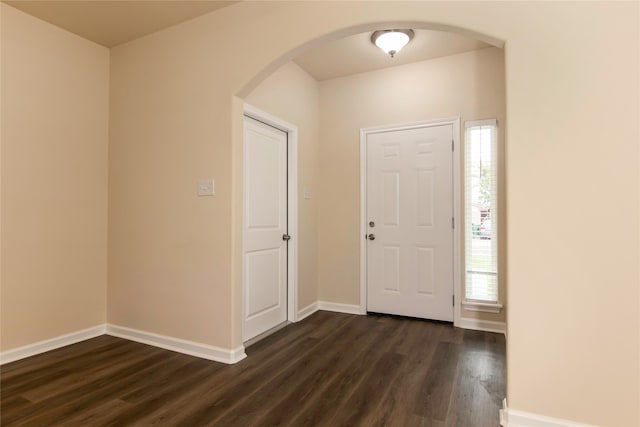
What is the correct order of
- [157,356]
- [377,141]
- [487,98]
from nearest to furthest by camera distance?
[157,356]
[487,98]
[377,141]

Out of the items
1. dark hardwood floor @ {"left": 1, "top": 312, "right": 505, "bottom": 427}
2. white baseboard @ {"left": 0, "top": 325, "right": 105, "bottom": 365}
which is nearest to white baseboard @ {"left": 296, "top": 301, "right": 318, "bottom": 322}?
dark hardwood floor @ {"left": 1, "top": 312, "right": 505, "bottom": 427}

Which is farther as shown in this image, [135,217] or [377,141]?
[377,141]

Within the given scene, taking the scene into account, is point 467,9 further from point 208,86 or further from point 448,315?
point 448,315

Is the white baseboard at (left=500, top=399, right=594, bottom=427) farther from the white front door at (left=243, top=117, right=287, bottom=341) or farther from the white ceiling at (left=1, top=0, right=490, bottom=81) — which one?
the white ceiling at (left=1, top=0, right=490, bottom=81)

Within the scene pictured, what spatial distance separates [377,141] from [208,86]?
1961 mm

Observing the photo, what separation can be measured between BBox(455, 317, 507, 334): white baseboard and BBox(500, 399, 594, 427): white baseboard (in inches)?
64.0

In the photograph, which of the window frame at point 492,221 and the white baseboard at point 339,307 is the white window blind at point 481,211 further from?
the white baseboard at point 339,307

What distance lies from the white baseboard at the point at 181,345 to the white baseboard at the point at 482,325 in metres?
2.22

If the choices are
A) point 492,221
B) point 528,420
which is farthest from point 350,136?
point 528,420

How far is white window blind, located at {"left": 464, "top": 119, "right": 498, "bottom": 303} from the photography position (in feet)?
10.9

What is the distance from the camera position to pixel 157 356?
8.89ft

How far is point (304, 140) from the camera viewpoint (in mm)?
3889

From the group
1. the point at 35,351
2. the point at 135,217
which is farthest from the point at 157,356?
the point at 135,217

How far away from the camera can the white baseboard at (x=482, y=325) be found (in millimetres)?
3275
